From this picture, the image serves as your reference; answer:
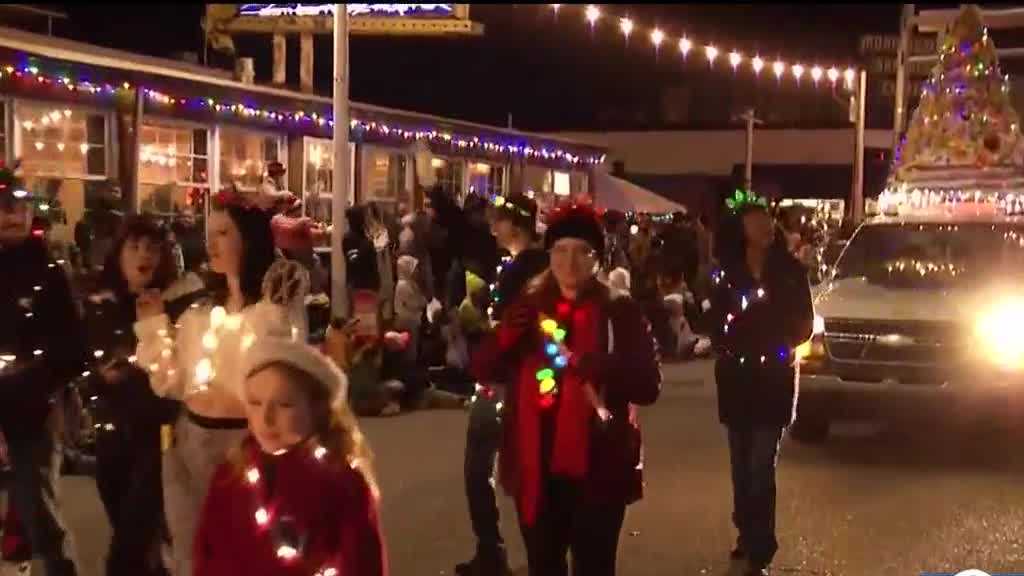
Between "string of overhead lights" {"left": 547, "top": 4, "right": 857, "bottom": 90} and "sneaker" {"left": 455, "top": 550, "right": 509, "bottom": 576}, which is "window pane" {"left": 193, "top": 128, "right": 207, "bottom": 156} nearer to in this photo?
"string of overhead lights" {"left": 547, "top": 4, "right": 857, "bottom": 90}

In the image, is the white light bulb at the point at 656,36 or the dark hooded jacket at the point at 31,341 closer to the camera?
the dark hooded jacket at the point at 31,341

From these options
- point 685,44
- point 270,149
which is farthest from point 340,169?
point 685,44

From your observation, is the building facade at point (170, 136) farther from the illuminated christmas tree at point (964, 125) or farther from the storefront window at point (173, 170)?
the illuminated christmas tree at point (964, 125)

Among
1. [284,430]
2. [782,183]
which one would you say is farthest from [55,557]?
[782,183]

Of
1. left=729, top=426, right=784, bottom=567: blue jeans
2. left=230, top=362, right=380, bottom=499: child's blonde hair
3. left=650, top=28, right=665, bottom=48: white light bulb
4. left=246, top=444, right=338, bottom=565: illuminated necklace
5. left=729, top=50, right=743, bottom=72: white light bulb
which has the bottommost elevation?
left=729, top=426, right=784, bottom=567: blue jeans

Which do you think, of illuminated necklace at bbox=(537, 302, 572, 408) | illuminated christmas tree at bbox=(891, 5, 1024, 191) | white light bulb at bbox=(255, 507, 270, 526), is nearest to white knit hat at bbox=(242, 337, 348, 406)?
white light bulb at bbox=(255, 507, 270, 526)

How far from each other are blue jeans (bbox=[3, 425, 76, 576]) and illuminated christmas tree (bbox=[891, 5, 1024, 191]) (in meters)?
12.2

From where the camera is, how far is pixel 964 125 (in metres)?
15.7

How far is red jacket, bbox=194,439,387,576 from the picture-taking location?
3.41 meters

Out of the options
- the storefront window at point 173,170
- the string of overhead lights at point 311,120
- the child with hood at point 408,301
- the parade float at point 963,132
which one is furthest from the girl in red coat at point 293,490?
the parade float at point 963,132

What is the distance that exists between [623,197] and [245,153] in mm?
12793

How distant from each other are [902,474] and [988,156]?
775 centimetres

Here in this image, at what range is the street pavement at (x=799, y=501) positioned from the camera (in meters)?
6.64

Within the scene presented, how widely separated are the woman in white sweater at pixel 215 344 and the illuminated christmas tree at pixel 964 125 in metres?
12.2
